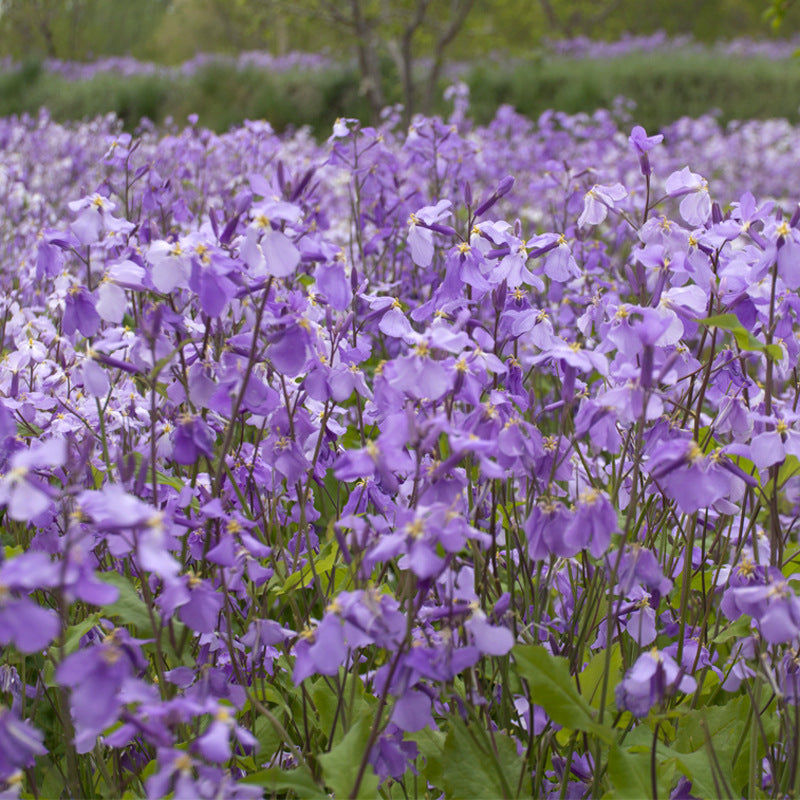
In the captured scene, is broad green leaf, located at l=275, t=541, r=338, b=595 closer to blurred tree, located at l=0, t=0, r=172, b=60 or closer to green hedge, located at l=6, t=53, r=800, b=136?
green hedge, located at l=6, t=53, r=800, b=136

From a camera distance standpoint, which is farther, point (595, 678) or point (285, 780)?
point (595, 678)

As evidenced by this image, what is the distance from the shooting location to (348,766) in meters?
1.29

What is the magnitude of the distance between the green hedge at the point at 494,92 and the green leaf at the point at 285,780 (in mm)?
12715

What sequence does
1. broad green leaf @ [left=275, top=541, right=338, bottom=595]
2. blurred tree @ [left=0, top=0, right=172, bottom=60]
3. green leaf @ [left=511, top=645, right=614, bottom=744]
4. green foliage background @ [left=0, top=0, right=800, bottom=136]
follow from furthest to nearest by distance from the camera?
blurred tree @ [left=0, top=0, right=172, bottom=60] → green foliage background @ [left=0, top=0, right=800, bottom=136] → broad green leaf @ [left=275, top=541, right=338, bottom=595] → green leaf @ [left=511, top=645, right=614, bottom=744]

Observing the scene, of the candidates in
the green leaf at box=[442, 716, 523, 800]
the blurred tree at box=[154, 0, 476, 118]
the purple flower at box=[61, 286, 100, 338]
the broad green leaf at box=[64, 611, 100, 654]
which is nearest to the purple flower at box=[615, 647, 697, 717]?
the green leaf at box=[442, 716, 523, 800]

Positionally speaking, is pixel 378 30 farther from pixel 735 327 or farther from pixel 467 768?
pixel 467 768

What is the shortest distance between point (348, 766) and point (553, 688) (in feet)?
1.08

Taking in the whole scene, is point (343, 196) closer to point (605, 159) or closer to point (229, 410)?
point (605, 159)

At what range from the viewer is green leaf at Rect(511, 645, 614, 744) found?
133cm

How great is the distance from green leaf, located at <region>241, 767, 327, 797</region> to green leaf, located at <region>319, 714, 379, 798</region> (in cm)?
3

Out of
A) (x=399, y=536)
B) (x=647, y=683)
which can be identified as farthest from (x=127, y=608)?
(x=647, y=683)

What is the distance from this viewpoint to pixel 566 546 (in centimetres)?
139

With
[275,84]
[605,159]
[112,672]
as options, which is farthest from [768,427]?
[275,84]

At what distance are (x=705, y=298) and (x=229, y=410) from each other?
907 millimetres
